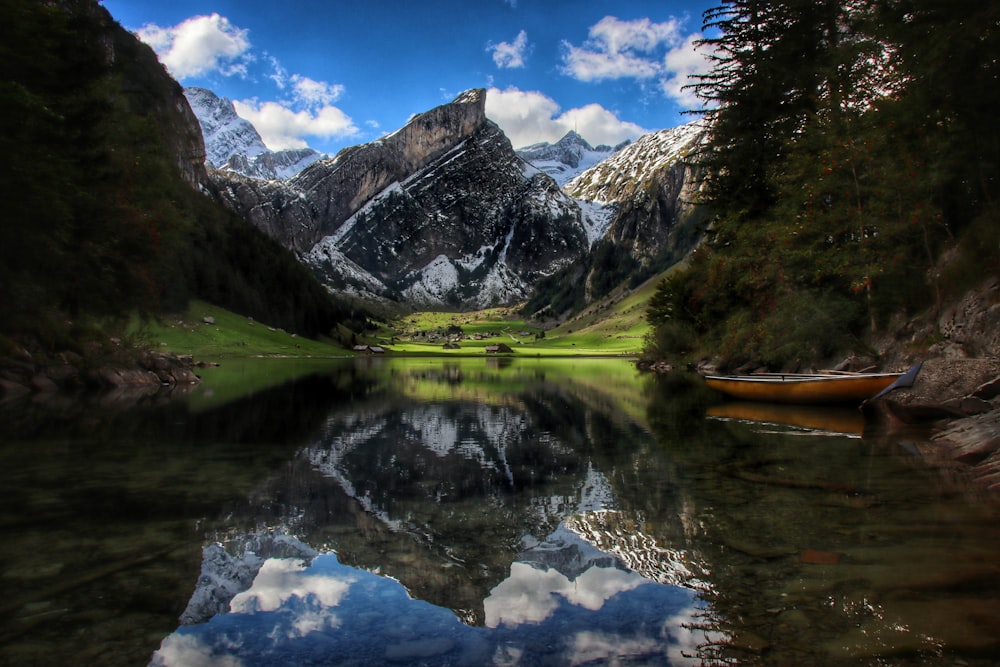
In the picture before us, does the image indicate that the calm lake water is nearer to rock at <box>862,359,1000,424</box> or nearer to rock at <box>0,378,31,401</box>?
rock at <box>862,359,1000,424</box>

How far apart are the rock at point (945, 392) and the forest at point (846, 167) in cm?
592

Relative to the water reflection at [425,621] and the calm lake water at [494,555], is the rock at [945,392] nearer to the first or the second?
the calm lake water at [494,555]

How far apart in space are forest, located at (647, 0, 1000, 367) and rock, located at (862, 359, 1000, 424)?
592cm

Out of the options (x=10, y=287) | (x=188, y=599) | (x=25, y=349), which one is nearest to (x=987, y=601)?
(x=188, y=599)

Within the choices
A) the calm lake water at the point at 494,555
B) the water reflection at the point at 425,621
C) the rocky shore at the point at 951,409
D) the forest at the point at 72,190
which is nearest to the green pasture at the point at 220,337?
the forest at the point at 72,190

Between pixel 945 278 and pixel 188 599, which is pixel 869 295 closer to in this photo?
pixel 945 278

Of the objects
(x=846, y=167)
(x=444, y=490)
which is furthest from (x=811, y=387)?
(x=444, y=490)

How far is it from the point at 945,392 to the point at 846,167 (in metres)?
16.7

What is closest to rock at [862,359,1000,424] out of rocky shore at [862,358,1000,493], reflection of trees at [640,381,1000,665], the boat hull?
rocky shore at [862,358,1000,493]

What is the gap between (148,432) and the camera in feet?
67.3

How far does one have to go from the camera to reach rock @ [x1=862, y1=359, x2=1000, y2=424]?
1844 centimetres

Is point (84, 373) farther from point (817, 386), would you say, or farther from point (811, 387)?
Answer: point (817, 386)

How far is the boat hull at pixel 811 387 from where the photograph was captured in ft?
80.8

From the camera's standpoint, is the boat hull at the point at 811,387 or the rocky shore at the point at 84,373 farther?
the rocky shore at the point at 84,373
